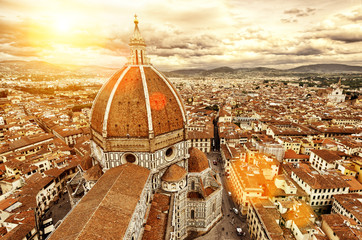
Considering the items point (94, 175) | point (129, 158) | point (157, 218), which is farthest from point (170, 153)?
point (94, 175)

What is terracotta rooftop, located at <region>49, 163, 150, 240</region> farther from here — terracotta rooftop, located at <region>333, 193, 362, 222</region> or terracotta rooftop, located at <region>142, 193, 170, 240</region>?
terracotta rooftop, located at <region>333, 193, 362, 222</region>

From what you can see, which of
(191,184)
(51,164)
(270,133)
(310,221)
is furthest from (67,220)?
(270,133)

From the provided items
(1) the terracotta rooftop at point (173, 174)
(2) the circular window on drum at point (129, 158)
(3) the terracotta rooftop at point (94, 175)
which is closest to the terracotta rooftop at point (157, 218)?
(1) the terracotta rooftop at point (173, 174)

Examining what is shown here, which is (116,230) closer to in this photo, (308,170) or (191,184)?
(191,184)

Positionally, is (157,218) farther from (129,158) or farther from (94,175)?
(94,175)

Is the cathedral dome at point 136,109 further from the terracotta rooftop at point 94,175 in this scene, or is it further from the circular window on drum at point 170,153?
the terracotta rooftop at point 94,175
